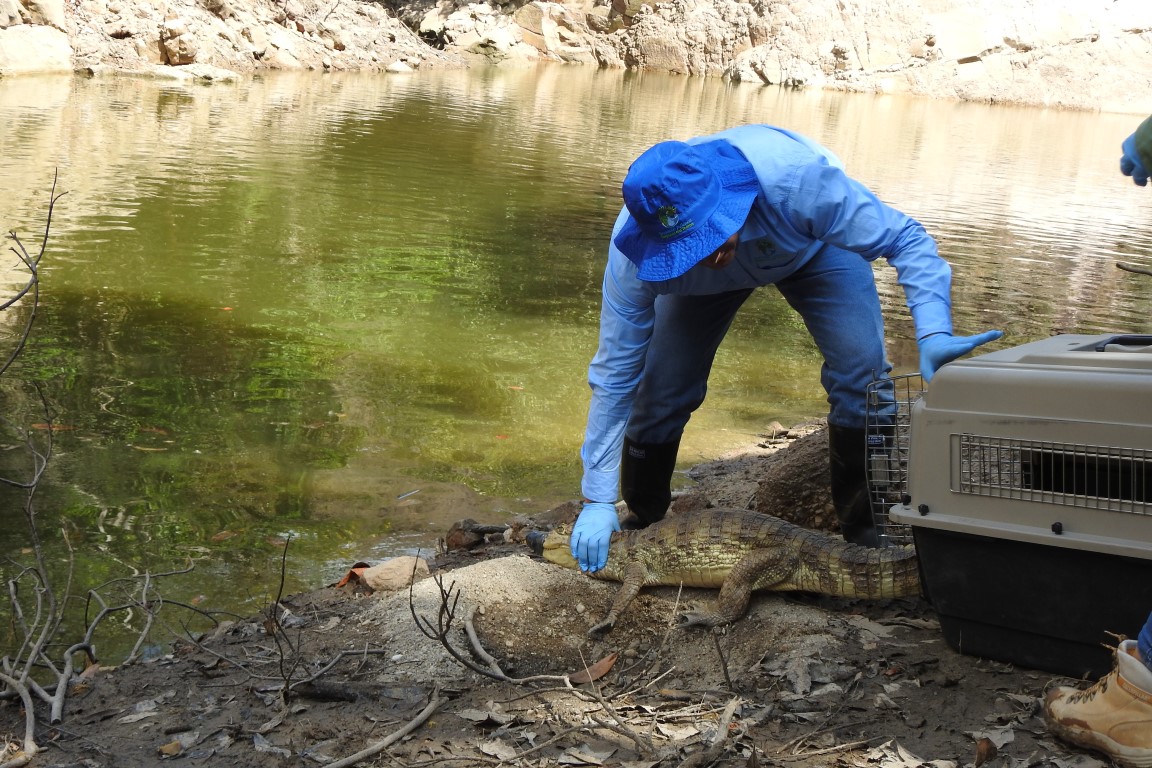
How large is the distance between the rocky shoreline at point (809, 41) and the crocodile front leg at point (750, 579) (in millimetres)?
28441

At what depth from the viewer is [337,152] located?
1515cm

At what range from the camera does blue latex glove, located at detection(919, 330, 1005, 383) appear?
2945 mm

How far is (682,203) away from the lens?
10.5 feet

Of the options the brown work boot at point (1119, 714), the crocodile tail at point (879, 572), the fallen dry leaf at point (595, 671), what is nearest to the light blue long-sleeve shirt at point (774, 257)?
the fallen dry leaf at point (595, 671)

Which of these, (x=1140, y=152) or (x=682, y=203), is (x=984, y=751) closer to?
(x=1140, y=152)

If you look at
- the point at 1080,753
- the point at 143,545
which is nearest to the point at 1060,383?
the point at 1080,753

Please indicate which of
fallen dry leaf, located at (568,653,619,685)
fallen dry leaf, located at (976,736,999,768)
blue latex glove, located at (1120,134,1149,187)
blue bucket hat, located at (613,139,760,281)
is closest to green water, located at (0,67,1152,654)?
fallen dry leaf, located at (568,653,619,685)

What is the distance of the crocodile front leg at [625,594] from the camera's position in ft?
12.3

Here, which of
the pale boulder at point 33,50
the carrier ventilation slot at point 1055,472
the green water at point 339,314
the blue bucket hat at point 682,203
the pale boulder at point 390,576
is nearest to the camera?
the carrier ventilation slot at point 1055,472

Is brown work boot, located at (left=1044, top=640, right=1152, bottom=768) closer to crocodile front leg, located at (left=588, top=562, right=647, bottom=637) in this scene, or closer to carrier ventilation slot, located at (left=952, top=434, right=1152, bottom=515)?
carrier ventilation slot, located at (left=952, top=434, right=1152, bottom=515)

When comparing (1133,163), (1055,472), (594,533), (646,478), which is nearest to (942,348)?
(1055,472)

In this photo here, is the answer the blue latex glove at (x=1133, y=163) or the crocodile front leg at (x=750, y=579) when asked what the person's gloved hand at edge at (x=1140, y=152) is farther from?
the crocodile front leg at (x=750, y=579)

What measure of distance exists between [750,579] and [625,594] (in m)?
0.45

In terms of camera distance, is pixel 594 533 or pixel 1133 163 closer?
pixel 1133 163
